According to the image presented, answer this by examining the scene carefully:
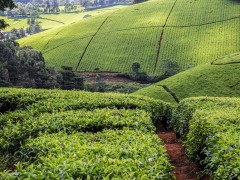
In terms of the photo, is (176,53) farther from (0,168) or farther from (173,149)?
(0,168)

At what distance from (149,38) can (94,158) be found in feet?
305

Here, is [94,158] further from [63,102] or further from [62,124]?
[63,102]

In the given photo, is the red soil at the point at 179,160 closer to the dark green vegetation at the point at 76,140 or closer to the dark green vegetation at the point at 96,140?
the dark green vegetation at the point at 96,140

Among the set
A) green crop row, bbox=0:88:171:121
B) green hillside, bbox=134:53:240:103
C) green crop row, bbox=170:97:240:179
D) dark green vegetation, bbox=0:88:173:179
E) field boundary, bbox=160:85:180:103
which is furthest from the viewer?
green hillside, bbox=134:53:240:103

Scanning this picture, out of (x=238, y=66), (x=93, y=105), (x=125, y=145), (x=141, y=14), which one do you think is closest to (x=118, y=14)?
(x=141, y=14)

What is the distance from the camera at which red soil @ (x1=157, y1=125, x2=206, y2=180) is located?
14.9 m

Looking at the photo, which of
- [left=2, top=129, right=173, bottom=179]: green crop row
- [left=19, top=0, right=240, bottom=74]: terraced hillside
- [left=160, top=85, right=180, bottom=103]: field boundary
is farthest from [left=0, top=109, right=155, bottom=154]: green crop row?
[left=19, top=0, right=240, bottom=74]: terraced hillside

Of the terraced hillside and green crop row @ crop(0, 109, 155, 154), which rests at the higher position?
green crop row @ crop(0, 109, 155, 154)

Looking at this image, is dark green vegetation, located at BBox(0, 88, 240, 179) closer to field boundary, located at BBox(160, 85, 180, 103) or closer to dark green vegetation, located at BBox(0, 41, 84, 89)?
field boundary, located at BBox(160, 85, 180, 103)

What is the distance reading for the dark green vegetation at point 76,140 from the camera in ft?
27.4

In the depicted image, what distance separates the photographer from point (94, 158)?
9.48 metres

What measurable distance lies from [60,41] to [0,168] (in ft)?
337

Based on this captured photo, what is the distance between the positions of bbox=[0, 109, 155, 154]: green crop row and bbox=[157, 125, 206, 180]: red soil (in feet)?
7.82

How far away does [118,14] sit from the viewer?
122 meters
